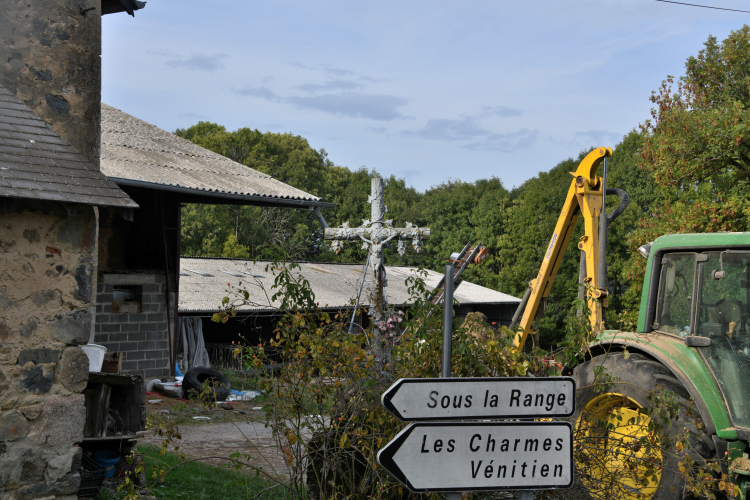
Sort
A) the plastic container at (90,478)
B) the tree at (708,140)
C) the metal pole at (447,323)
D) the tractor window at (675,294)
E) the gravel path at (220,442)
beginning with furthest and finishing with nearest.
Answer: the tree at (708,140)
the gravel path at (220,442)
the plastic container at (90,478)
the tractor window at (675,294)
the metal pole at (447,323)

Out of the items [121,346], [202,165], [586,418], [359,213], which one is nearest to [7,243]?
[586,418]

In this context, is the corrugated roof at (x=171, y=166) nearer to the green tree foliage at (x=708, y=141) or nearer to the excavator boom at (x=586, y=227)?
the excavator boom at (x=586, y=227)

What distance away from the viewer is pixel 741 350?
5.02m

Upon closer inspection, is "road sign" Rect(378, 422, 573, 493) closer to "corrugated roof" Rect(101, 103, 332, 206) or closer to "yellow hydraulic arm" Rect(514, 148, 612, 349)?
"yellow hydraulic arm" Rect(514, 148, 612, 349)

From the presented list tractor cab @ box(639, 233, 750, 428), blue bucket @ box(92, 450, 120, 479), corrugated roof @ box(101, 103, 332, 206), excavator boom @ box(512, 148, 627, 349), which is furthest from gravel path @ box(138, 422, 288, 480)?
tractor cab @ box(639, 233, 750, 428)

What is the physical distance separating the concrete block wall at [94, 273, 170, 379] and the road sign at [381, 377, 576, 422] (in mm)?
11498

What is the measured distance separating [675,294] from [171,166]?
10504 millimetres

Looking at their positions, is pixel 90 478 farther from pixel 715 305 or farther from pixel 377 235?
pixel 377 235

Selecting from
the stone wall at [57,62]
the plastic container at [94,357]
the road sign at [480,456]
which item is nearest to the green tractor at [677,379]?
the road sign at [480,456]

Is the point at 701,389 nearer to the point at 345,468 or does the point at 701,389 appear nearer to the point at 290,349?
the point at 345,468

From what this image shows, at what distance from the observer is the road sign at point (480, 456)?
8.99 ft

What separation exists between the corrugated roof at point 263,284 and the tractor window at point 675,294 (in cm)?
817

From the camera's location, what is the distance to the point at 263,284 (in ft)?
67.9

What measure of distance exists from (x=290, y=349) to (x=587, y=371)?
2.65m
